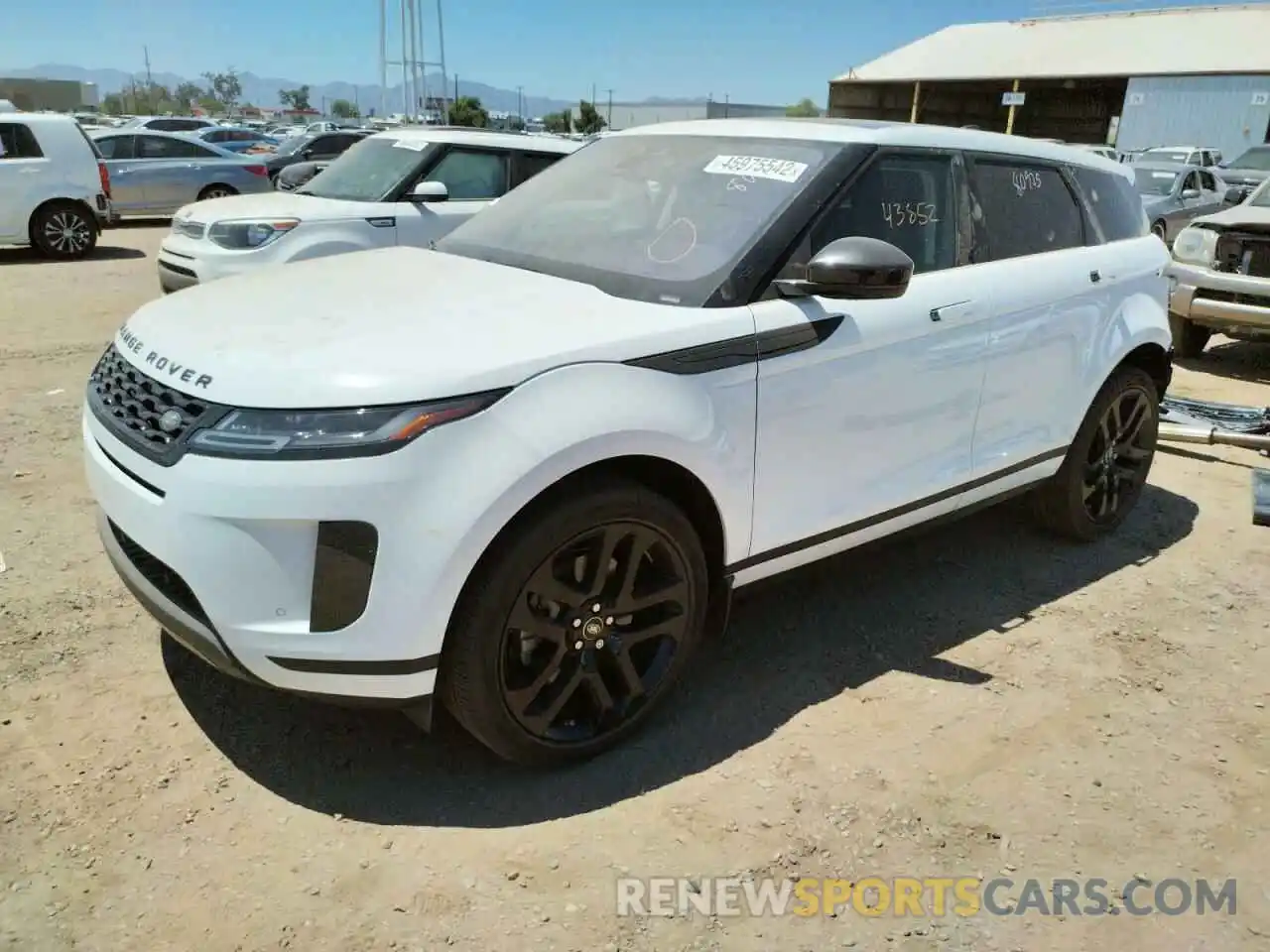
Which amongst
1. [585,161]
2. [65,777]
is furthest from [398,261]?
[65,777]

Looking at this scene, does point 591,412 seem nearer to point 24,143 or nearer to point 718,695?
point 718,695

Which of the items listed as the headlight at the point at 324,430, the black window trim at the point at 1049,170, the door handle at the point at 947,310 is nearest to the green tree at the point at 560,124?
the black window trim at the point at 1049,170

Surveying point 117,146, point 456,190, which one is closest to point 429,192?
point 456,190

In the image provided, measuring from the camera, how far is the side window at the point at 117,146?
16.5 meters

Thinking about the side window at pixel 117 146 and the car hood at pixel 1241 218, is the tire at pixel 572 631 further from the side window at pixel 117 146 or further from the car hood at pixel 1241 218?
the side window at pixel 117 146

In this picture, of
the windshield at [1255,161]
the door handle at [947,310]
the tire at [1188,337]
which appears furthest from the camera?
the windshield at [1255,161]

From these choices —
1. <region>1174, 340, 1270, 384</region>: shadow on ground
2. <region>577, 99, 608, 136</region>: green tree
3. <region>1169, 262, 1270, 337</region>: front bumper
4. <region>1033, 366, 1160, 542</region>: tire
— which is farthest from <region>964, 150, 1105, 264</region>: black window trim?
<region>577, 99, 608, 136</region>: green tree

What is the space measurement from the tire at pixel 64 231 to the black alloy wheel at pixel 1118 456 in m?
12.5

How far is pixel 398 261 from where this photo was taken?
3518mm

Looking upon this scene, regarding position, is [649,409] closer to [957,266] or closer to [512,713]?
[512,713]

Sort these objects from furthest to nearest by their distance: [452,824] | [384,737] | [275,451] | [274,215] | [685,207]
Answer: [274,215]
[685,207]
[384,737]
[452,824]
[275,451]

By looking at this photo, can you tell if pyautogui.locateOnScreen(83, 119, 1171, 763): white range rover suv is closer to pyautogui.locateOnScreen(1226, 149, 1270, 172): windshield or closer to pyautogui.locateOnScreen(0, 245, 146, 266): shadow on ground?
pyautogui.locateOnScreen(0, 245, 146, 266): shadow on ground

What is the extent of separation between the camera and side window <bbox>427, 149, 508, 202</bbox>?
789 centimetres

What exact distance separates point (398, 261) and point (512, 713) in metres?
1.70
